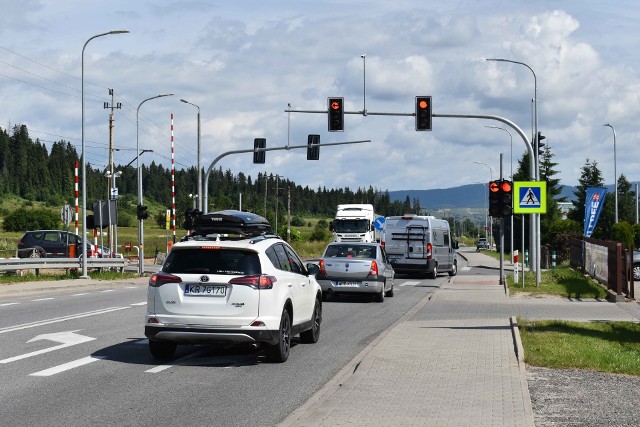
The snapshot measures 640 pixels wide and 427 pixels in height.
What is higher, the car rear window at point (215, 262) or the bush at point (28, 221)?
the bush at point (28, 221)

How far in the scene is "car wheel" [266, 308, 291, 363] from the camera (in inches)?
518

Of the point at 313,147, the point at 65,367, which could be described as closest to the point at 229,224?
the point at 65,367

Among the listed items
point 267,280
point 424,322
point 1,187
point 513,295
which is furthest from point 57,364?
point 1,187

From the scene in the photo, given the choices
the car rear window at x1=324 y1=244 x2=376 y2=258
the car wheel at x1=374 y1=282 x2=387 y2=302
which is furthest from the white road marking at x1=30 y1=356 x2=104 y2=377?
the car rear window at x1=324 y1=244 x2=376 y2=258

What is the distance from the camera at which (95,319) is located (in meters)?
19.5

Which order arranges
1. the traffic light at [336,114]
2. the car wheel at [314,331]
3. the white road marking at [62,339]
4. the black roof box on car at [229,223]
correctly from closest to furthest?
the white road marking at [62,339] → the black roof box on car at [229,223] → the car wheel at [314,331] → the traffic light at [336,114]

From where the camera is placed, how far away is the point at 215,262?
42.8 feet

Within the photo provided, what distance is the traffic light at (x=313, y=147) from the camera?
43.2m

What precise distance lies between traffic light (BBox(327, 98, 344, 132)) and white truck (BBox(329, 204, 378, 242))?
94.6 feet

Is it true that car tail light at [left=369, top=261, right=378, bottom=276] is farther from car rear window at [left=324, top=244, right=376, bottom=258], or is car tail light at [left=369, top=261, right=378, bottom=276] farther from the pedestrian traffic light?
the pedestrian traffic light

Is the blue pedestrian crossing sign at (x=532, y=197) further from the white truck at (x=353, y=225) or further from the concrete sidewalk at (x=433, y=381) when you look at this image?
the white truck at (x=353, y=225)

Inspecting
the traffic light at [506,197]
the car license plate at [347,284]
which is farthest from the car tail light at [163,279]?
the traffic light at [506,197]

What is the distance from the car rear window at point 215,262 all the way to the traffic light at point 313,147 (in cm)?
3008

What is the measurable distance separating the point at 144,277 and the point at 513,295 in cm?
1588
